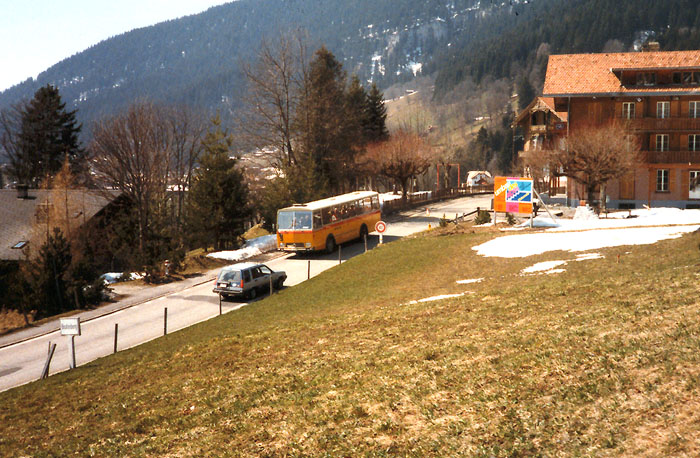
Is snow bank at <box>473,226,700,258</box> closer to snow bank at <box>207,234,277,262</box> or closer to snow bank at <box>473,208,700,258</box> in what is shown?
snow bank at <box>473,208,700,258</box>

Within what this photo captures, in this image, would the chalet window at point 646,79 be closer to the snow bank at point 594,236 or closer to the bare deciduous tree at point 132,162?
the snow bank at point 594,236

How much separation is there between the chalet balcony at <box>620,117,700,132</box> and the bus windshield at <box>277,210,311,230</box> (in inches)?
1261

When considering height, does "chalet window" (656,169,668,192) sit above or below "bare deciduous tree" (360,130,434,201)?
below

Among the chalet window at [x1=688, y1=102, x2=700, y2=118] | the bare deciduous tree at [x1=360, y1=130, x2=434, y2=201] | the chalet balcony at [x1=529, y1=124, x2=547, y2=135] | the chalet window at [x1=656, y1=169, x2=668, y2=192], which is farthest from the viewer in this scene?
the bare deciduous tree at [x1=360, y1=130, x2=434, y2=201]

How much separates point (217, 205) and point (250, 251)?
16.6 feet

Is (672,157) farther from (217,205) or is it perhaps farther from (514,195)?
(217,205)

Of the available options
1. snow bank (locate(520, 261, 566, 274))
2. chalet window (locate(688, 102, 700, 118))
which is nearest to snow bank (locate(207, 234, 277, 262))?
snow bank (locate(520, 261, 566, 274))

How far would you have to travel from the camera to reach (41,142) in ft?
232

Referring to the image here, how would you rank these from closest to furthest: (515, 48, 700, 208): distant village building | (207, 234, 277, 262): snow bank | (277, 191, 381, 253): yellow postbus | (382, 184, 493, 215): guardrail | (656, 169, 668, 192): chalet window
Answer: (277, 191, 381, 253): yellow postbus
(207, 234, 277, 262): snow bank
(515, 48, 700, 208): distant village building
(656, 169, 668, 192): chalet window
(382, 184, 493, 215): guardrail

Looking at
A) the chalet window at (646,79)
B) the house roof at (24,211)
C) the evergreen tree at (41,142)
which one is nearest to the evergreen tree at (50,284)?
the house roof at (24,211)

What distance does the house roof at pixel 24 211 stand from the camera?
169ft

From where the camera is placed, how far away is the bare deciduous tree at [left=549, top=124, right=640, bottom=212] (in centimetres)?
4600

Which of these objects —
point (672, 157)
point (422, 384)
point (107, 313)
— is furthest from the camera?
point (672, 157)

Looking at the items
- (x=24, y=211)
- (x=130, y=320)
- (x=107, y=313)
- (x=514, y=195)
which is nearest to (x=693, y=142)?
(x=514, y=195)
